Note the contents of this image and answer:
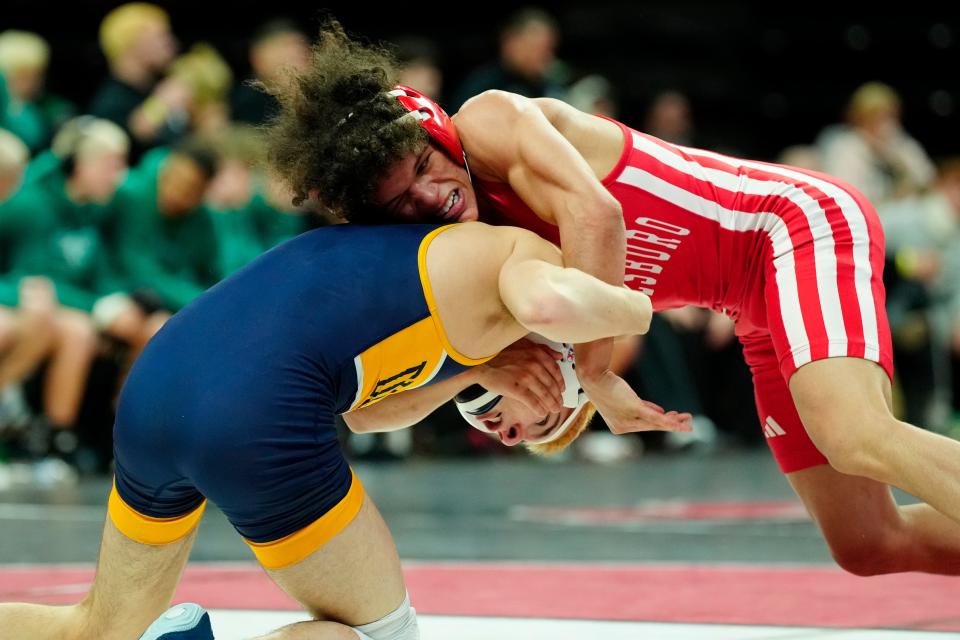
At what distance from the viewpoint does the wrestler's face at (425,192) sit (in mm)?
2574

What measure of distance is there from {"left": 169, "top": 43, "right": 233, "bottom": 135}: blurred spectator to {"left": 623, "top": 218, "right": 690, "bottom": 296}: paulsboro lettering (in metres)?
4.52

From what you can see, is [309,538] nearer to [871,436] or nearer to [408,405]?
[408,405]

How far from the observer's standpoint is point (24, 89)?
22.9ft

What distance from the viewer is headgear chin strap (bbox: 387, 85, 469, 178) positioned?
2629mm

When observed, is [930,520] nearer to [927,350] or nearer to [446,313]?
[446,313]

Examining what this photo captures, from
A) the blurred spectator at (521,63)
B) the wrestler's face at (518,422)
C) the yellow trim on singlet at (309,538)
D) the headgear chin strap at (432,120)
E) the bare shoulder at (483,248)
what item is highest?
the headgear chin strap at (432,120)

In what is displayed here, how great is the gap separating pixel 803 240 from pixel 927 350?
6.55 m

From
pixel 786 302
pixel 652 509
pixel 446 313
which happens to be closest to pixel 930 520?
pixel 786 302

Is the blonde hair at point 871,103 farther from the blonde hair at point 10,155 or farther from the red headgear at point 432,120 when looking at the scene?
the red headgear at point 432,120

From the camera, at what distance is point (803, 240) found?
2777mm

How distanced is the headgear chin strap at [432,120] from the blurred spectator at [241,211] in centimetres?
410

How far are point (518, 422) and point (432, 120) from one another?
0.65m

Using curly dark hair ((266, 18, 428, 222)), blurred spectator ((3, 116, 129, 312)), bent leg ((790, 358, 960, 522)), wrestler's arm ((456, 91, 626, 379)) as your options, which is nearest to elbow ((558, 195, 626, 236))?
wrestler's arm ((456, 91, 626, 379))

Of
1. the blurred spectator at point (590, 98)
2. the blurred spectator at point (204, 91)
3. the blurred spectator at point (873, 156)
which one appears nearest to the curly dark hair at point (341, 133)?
the blurred spectator at point (204, 91)
